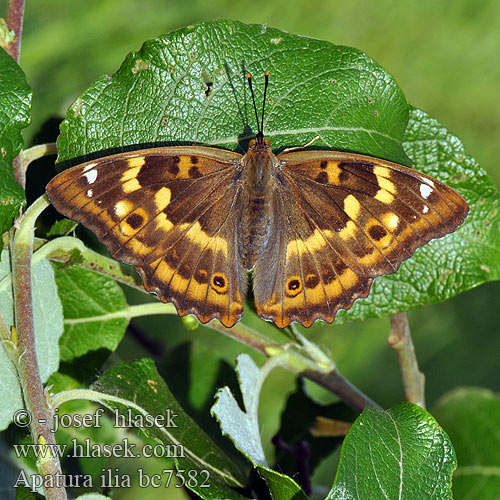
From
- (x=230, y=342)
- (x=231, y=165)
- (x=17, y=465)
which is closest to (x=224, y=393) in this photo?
(x=231, y=165)

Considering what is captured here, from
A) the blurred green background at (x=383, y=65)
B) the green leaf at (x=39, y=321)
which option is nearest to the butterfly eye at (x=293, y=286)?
the green leaf at (x=39, y=321)

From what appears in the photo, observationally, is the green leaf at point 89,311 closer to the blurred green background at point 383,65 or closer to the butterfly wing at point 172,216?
the butterfly wing at point 172,216

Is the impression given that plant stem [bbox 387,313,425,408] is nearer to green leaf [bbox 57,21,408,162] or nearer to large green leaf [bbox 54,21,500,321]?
large green leaf [bbox 54,21,500,321]

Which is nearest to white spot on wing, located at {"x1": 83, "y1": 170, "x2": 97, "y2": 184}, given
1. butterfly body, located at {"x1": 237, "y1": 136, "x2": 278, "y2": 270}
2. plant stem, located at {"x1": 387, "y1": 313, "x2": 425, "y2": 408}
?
butterfly body, located at {"x1": 237, "y1": 136, "x2": 278, "y2": 270}

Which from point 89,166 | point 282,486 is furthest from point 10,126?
point 282,486

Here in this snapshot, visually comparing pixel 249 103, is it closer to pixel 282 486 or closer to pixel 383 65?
pixel 282 486
